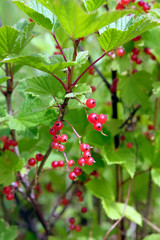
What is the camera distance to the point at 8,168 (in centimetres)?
93

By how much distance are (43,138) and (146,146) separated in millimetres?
489

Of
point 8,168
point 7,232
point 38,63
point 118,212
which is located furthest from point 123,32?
point 7,232

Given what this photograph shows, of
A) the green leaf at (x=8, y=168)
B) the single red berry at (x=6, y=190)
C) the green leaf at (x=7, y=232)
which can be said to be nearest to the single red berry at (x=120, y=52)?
the green leaf at (x=8, y=168)

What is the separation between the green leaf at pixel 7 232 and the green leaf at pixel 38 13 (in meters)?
0.90

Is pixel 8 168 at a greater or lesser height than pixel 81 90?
lesser

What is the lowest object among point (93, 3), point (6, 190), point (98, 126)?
point (6, 190)

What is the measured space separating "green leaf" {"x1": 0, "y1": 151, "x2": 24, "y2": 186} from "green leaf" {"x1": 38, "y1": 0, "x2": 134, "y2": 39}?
0.54 m

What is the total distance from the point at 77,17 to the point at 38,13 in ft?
0.56

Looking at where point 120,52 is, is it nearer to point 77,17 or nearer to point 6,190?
point 77,17

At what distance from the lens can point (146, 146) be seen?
1.17m

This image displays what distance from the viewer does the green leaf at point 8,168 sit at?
90 centimetres

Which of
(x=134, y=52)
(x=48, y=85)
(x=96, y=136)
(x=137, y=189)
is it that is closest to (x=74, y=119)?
(x=96, y=136)

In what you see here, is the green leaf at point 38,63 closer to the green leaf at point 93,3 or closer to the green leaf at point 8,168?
the green leaf at point 93,3

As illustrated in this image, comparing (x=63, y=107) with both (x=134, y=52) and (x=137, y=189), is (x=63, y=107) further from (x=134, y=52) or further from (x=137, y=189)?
(x=137, y=189)
